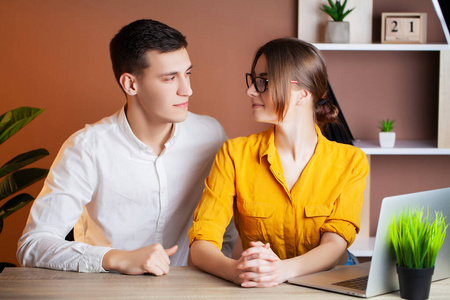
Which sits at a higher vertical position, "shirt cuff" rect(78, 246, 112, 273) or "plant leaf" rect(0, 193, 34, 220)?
"shirt cuff" rect(78, 246, 112, 273)

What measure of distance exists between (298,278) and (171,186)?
0.82 meters

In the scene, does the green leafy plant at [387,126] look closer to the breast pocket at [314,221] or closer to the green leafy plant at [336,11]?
the green leafy plant at [336,11]

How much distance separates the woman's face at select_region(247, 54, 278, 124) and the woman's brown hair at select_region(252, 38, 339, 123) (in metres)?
0.02

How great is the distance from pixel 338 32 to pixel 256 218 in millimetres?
1313

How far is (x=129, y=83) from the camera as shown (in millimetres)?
2244

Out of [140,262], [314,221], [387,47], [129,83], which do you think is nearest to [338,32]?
[387,47]


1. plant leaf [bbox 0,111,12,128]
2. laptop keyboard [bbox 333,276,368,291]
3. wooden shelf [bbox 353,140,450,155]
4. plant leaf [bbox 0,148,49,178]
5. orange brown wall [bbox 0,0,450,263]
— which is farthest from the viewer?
orange brown wall [bbox 0,0,450,263]

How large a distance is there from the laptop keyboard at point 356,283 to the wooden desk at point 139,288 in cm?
7

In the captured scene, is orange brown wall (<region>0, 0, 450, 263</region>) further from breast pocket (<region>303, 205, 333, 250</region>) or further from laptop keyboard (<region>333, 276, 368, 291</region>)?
laptop keyboard (<region>333, 276, 368, 291</region>)

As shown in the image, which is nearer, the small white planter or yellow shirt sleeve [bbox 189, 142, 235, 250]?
yellow shirt sleeve [bbox 189, 142, 235, 250]

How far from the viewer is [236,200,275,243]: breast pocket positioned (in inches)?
75.2

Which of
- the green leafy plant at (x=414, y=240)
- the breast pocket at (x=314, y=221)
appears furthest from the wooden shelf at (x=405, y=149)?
the green leafy plant at (x=414, y=240)

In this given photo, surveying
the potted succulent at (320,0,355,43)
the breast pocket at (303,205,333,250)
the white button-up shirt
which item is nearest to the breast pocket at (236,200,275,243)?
the breast pocket at (303,205,333,250)

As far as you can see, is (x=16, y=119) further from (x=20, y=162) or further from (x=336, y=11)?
(x=336, y=11)
